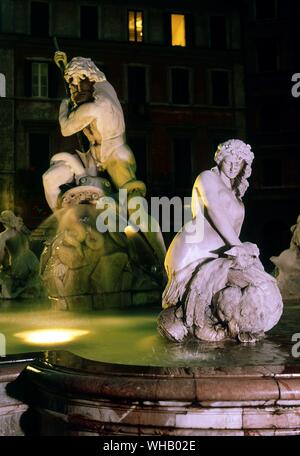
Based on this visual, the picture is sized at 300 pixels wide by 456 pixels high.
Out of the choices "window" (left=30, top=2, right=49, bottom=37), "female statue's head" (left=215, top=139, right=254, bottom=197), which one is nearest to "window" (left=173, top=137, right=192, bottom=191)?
"window" (left=30, top=2, right=49, bottom=37)

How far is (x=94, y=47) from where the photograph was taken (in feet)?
89.8

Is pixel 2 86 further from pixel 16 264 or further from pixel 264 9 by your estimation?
pixel 16 264

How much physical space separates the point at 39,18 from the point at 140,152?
8483 mm

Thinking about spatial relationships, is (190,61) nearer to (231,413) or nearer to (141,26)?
(141,26)

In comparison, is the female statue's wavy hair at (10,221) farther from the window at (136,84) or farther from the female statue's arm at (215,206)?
the window at (136,84)

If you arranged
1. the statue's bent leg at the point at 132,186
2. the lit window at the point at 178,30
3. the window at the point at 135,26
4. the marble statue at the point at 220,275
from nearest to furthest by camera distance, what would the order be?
1. the marble statue at the point at 220,275
2. the statue's bent leg at the point at 132,186
3. the window at the point at 135,26
4. the lit window at the point at 178,30

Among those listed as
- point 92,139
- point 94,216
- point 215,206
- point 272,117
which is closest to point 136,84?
point 272,117

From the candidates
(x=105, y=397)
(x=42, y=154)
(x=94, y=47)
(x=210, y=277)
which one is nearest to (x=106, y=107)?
(x=210, y=277)

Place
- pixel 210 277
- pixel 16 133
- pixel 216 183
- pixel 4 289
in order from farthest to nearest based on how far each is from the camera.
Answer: pixel 16 133 < pixel 4 289 < pixel 216 183 < pixel 210 277

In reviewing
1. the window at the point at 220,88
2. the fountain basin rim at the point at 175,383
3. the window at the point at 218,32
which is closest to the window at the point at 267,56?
the window at the point at 218,32

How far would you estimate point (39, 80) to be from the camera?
1050 inches

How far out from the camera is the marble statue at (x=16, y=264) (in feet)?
22.4

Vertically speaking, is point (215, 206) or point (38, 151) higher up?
point (38, 151)

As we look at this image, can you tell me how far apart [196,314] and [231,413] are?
1114mm
